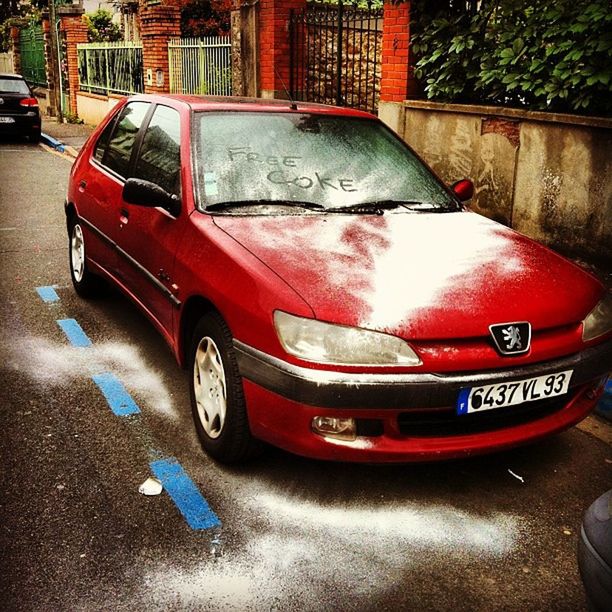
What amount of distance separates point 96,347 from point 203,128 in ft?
5.75

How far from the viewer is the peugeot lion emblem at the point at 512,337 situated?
3127mm

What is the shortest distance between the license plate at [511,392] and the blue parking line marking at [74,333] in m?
3.00

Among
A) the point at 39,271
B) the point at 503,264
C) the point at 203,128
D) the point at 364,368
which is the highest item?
the point at 203,128

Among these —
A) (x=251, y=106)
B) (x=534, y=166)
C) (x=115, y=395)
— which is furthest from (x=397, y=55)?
(x=115, y=395)

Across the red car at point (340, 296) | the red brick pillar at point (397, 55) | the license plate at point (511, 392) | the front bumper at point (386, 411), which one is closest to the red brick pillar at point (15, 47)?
the red brick pillar at point (397, 55)

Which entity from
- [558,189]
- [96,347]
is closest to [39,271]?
[96,347]

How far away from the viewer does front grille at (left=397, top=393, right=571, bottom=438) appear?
10.3ft

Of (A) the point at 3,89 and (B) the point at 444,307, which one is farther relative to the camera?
(A) the point at 3,89

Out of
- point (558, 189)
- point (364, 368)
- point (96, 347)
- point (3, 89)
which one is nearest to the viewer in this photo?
point (364, 368)

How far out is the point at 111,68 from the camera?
2036cm

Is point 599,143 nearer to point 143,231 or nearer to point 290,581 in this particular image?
point 143,231

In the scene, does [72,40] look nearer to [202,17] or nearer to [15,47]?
[202,17]

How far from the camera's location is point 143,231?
4410 millimetres

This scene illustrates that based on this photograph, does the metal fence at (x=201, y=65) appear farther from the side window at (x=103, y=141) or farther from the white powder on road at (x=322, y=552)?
the white powder on road at (x=322, y=552)
